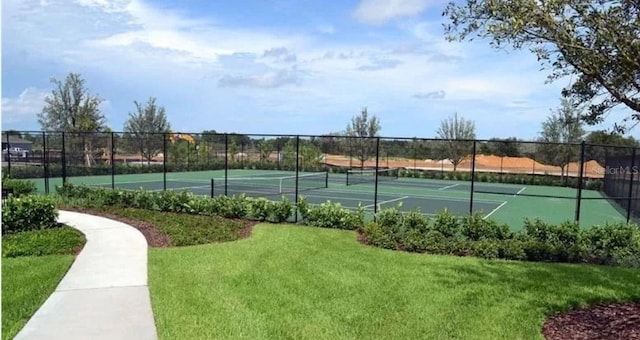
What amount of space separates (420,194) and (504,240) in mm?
16498

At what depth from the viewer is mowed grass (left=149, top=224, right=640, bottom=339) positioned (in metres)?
5.19

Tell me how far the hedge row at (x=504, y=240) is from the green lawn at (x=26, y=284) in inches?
222

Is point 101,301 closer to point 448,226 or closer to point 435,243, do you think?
Answer: point 435,243

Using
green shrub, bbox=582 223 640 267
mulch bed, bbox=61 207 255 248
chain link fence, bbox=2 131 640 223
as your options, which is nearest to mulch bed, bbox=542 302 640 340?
green shrub, bbox=582 223 640 267

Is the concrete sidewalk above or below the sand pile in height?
below

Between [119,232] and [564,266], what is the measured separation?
8592mm

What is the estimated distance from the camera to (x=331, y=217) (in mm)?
12258

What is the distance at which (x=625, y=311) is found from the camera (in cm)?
591

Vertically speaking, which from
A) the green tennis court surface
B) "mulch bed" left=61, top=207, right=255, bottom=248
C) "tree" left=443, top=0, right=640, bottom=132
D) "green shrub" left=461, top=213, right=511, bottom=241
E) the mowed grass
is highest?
"tree" left=443, top=0, right=640, bottom=132

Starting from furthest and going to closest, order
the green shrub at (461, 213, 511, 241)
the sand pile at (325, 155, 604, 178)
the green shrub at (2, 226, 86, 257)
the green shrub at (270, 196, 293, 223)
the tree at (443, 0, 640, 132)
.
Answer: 1. the sand pile at (325, 155, 604, 178)
2. the green shrub at (270, 196, 293, 223)
3. the green shrub at (461, 213, 511, 241)
4. the green shrub at (2, 226, 86, 257)
5. the tree at (443, 0, 640, 132)

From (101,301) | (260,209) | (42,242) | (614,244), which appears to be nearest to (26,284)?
(101,301)

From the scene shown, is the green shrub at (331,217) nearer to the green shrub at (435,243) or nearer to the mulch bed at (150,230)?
the mulch bed at (150,230)

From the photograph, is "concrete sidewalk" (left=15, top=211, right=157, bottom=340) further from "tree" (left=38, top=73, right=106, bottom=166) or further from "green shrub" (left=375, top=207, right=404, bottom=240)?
"tree" (left=38, top=73, right=106, bottom=166)

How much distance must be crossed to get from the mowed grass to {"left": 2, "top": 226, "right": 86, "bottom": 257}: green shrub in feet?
4.90
